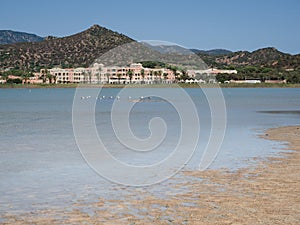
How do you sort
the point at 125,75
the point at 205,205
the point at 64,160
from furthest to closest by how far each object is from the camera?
the point at 125,75, the point at 64,160, the point at 205,205

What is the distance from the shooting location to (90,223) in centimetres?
712

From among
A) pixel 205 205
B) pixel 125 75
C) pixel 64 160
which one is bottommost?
pixel 64 160

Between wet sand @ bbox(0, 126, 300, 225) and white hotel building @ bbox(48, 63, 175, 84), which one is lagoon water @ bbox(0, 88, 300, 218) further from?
white hotel building @ bbox(48, 63, 175, 84)

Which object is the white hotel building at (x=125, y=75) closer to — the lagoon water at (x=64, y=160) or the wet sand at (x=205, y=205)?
the lagoon water at (x=64, y=160)

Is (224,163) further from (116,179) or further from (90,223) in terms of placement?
(90,223)

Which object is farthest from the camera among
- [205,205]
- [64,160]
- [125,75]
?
[125,75]

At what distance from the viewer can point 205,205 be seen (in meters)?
8.01

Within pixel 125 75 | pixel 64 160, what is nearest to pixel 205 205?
pixel 64 160

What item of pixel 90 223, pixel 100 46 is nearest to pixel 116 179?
pixel 90 223

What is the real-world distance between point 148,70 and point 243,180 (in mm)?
126201

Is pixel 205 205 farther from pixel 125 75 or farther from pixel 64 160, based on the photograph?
pixel 125 75

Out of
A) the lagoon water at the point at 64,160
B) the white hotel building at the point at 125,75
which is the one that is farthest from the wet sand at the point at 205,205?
the white hotel building at the point at 125,75

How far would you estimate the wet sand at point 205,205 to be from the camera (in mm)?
7238

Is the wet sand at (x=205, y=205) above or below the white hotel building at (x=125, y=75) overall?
below
